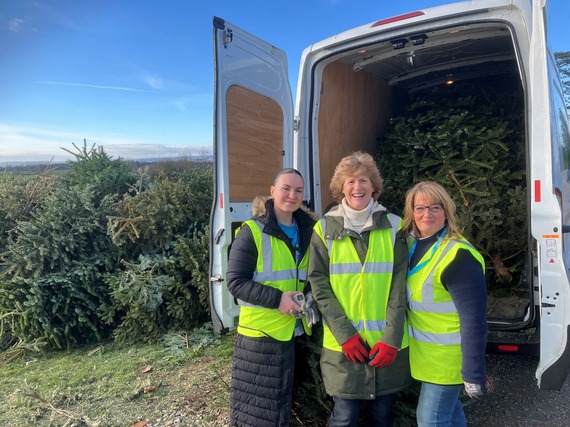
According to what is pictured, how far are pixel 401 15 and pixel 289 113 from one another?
4.19 ft

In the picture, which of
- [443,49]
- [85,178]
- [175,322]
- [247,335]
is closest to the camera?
[247,335]

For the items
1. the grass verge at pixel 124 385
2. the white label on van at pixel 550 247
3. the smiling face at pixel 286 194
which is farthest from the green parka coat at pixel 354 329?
the grass verge at pixel 124 385

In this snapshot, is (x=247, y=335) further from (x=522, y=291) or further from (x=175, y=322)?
(x=522, y=291)

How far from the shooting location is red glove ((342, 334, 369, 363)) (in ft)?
6.25

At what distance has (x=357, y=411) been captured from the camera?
6.70 ft

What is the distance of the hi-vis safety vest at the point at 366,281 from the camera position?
6.37 feet

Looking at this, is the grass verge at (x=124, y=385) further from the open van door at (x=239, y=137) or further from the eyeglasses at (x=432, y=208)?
the eyeglasses at (x=432, y=208)

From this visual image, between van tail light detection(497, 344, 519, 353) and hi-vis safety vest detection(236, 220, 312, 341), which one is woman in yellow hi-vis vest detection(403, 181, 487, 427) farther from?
van tail light detection(497, 344, 519, 353)

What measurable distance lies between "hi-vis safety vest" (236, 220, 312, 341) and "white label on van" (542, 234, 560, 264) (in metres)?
1.39

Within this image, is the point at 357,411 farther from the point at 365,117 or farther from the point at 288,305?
the point at 365,117

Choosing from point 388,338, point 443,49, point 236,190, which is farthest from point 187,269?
point 443,49

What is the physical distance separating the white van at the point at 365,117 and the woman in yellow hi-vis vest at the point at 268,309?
34.4 inches

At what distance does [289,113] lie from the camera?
3.85 m

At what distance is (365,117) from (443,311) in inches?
136
